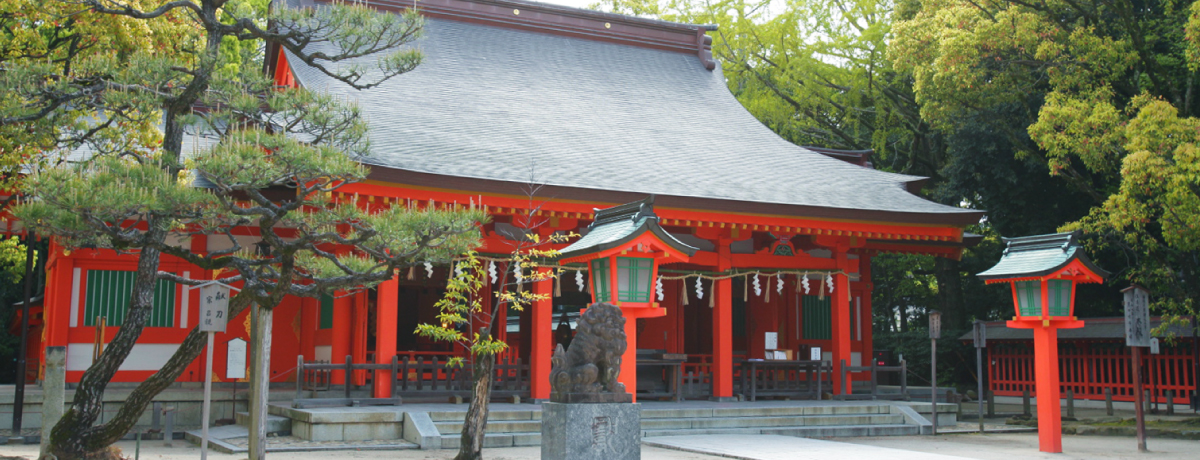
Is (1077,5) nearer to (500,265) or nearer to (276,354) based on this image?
(500,265)

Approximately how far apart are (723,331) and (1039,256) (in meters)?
4.66

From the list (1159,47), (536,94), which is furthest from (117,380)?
(1159,47)

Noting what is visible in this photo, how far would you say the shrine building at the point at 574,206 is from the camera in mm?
12891

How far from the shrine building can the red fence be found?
16.5 ft

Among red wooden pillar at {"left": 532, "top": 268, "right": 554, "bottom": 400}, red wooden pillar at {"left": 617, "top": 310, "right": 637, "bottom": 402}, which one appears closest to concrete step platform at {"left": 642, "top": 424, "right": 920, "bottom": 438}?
red wooden pillar at {"left": 532, "top": 268, "right": 554, "bottom": 400}

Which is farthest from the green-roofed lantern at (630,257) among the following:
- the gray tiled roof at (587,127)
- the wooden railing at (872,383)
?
the wooden railing at (872,383)

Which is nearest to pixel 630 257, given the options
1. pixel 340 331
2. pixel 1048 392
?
pixel 340 331

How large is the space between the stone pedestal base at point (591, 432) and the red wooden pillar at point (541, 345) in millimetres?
5015

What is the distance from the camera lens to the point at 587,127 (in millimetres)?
16469

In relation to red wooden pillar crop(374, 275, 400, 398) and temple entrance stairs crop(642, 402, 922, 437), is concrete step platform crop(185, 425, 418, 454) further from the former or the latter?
temple entrance stairs crop(642, 402, 922, 437)

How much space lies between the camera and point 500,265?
14.8 meters

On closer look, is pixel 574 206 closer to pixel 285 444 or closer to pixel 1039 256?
pixel 285 444

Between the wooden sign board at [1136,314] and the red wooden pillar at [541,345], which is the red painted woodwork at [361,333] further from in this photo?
the wooden sign board at [1136,314]

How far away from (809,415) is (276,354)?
26.7 ft
